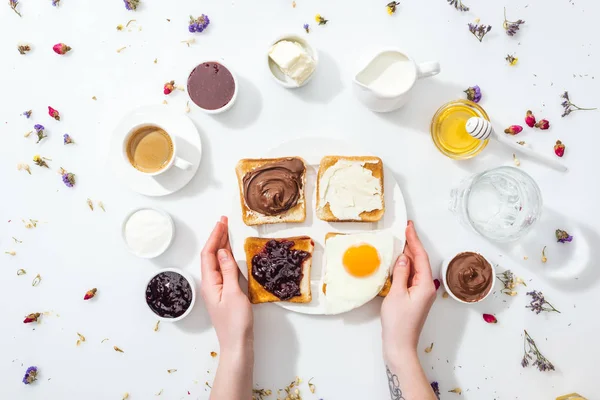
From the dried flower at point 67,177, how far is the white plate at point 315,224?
919 millimetres

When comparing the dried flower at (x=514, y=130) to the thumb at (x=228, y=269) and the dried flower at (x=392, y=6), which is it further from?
the thumb at (x=228, y=269)

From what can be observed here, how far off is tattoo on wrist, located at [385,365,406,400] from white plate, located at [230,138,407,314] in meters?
0.50

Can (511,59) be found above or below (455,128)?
above

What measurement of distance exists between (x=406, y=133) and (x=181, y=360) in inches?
68.3

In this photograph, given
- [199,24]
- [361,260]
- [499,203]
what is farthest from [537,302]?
[199,24]

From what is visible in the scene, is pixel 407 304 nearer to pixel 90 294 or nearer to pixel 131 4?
pixel 90 294

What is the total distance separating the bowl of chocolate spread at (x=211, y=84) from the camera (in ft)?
7.88

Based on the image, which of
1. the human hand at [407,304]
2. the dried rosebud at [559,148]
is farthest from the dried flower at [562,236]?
the human hand at [407,304]

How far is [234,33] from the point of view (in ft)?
8.34

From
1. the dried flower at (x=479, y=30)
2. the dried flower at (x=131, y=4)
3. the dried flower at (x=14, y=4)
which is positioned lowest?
the dried flower at (x=479, y=30)

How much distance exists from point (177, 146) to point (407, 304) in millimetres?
1432

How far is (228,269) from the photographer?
2.40 m

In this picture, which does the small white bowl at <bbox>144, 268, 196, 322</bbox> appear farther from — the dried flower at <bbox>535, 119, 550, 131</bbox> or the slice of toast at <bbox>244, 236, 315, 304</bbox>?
the dried flower at <bbox>535, 119, 550, 131</bbox>

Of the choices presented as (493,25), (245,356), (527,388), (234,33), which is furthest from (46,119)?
(527,388)
